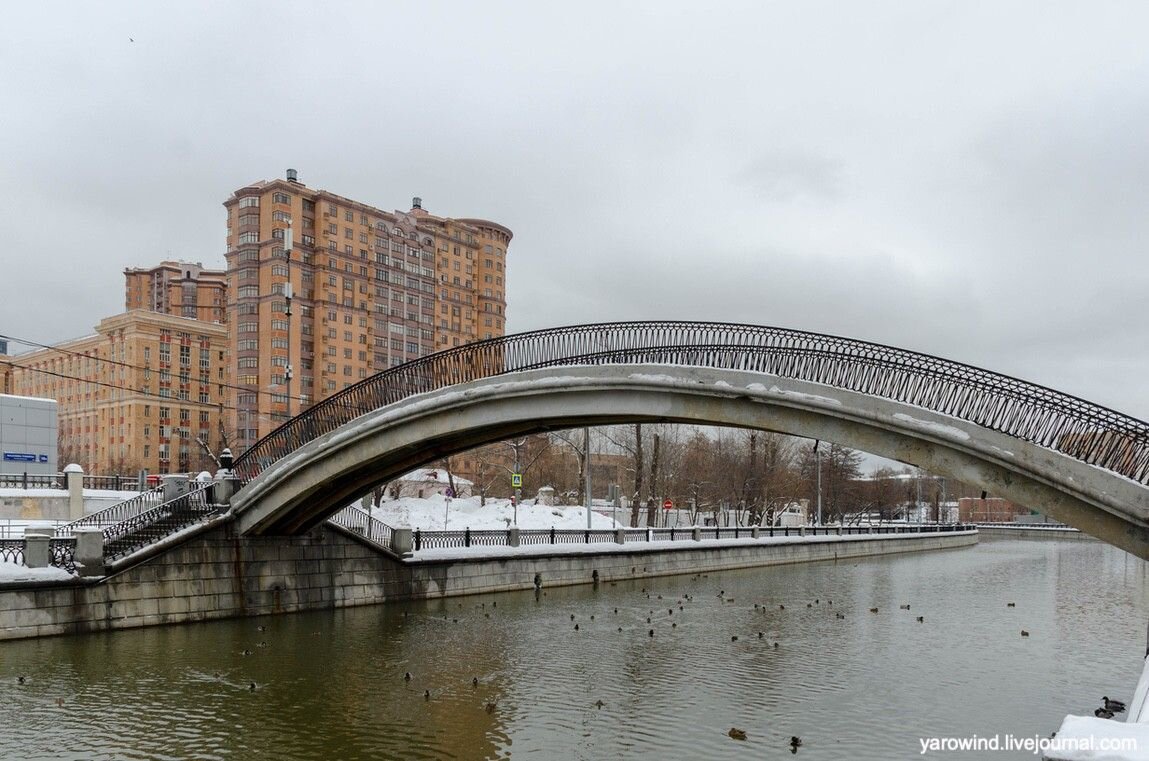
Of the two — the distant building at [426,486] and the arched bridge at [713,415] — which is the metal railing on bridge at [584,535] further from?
the distant building at [426,486]

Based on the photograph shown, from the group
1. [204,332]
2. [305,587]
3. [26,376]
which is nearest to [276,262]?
[204,332]

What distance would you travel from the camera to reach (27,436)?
41031 mm

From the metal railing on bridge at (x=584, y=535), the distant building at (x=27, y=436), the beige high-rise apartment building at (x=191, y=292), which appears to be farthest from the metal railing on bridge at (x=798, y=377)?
the beige high-rise apartment building at (x=191, y=292)

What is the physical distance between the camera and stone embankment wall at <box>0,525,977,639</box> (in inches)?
742

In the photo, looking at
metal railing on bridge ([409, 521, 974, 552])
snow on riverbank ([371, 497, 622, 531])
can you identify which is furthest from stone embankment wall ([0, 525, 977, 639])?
snow on riverbank ([371, 497, 622, 531])

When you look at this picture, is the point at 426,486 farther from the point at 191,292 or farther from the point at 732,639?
the point at 191,292

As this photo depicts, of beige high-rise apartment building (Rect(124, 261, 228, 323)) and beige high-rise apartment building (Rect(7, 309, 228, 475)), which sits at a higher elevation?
beige high-rise apartment building (Rect(124, 261, 228, 323))

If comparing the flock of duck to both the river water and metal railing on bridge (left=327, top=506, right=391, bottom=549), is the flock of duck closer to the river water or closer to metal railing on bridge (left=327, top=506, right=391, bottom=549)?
the river water

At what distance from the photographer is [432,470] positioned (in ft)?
201

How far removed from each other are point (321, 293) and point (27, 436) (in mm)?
43820

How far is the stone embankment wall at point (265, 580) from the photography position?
61.9ft

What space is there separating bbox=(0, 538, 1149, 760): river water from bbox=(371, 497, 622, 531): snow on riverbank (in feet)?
51.8
